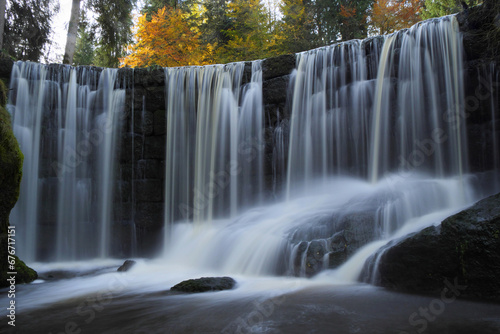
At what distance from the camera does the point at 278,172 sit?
10.6 metres

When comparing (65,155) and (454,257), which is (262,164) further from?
(454,257)

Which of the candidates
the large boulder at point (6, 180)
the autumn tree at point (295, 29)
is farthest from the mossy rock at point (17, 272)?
the autumn tree at point (295, 29)

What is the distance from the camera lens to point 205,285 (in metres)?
6.14

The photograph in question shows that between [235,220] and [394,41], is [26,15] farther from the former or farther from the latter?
[394,41]

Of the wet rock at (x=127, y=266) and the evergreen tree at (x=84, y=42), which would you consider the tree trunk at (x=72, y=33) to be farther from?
the wet rock at (x=127, y=266)

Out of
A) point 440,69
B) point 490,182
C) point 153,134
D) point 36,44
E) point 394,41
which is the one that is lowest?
point 490,182

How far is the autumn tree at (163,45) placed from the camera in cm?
1694

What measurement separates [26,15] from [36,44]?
1.17 metres

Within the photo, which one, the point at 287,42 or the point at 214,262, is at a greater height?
the point at 287,42

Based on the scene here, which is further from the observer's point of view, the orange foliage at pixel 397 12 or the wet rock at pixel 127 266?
the orange foliage at pixel 397 12

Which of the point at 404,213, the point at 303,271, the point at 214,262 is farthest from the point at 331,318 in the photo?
the point at 214,262

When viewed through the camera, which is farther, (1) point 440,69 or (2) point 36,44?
(2) point 36,44

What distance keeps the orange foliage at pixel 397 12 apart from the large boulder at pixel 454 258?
14.5m

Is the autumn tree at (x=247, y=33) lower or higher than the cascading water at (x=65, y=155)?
→ higher
